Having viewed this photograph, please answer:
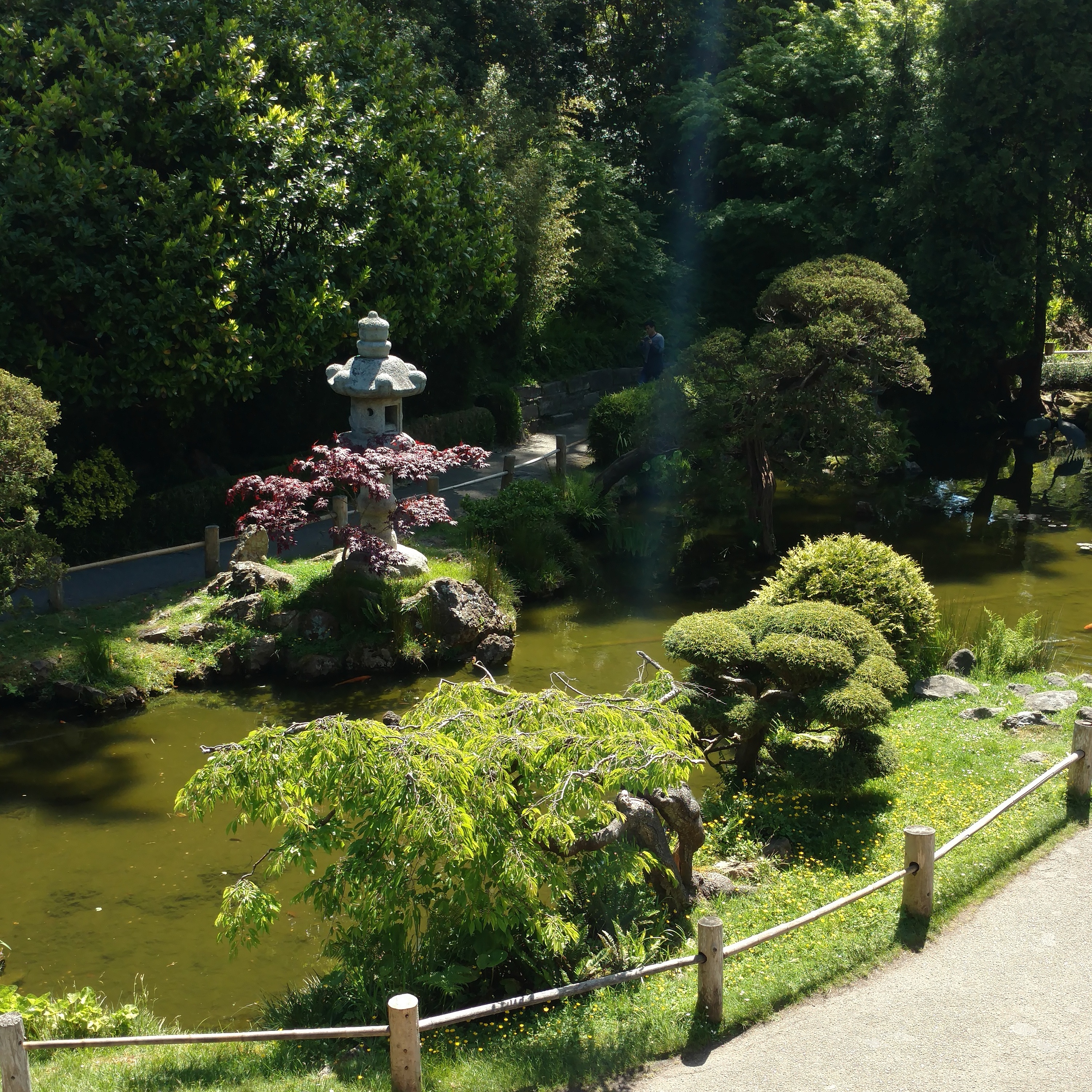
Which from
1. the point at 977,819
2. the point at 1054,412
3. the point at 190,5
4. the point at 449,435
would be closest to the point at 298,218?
→ the point at 190,5

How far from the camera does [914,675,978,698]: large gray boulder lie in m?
11.5

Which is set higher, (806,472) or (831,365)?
(831,365)

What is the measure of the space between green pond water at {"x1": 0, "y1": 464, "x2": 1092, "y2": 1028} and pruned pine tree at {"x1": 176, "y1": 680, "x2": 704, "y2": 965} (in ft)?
4.72

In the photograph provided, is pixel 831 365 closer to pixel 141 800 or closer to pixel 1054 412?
pixel 141 800

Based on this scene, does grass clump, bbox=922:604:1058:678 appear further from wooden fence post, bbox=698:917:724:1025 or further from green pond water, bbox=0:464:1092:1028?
wooden fence post, bbox=698:917:724:1025

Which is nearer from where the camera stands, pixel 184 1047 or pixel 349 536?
pixel 184 1047

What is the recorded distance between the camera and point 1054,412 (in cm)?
2584

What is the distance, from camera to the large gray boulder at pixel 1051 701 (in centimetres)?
1110

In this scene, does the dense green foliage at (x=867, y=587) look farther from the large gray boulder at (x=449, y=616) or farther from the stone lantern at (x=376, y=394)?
the stone lantern at (x=376, y=394)

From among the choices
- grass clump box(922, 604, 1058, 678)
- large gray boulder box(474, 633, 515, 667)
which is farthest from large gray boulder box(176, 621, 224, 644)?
grass clump box(922, 604, 1058, 678)

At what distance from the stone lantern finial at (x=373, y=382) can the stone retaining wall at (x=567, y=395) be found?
1044 centimetres

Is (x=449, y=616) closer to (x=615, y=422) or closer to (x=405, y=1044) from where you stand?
(x=405, y=1044)

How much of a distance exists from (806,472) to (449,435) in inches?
292

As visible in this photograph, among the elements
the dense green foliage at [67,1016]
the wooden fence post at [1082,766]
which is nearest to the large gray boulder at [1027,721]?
the wooden fence post at [1082,766]
